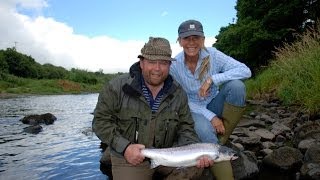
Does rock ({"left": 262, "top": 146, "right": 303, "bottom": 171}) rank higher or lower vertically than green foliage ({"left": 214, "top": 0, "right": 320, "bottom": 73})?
lower

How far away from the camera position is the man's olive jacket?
455 cm

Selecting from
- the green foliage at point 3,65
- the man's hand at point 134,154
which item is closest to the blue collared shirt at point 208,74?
the man's hand at point 134,154

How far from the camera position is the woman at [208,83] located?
16.8ft

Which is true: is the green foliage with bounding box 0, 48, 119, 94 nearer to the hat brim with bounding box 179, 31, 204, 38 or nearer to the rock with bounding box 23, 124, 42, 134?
the rock with bounding box 23, 124, 42, 134

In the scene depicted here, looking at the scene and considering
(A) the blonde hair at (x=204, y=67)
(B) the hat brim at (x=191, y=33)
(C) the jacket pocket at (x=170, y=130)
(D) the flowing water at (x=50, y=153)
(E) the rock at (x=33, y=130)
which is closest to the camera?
(C) the jacket pocket at (x=170, y=130)

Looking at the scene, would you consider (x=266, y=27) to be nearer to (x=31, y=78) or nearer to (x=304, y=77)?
(x=304, y=77)

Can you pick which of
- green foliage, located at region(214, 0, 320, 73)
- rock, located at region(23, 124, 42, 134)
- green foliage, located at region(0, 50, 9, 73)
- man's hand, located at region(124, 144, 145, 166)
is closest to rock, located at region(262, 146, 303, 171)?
man's hand, located at region(124, 144, 145, 166)

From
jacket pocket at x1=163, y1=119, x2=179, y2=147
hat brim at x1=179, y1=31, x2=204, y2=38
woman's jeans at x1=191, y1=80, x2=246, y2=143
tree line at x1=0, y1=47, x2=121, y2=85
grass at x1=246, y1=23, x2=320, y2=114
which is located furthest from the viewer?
tree line at x1=0, y1=47, x2=121, y2=85

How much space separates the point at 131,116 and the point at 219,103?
1.41 meters

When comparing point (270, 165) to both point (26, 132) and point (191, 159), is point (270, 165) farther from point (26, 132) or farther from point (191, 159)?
point (26, 132)

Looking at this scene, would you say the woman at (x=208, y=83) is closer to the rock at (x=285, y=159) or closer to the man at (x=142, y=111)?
the man at (x=142, y=111)

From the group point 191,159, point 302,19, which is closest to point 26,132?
point 191,159

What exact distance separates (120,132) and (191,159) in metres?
0.89

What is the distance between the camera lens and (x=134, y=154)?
14.1 feet
